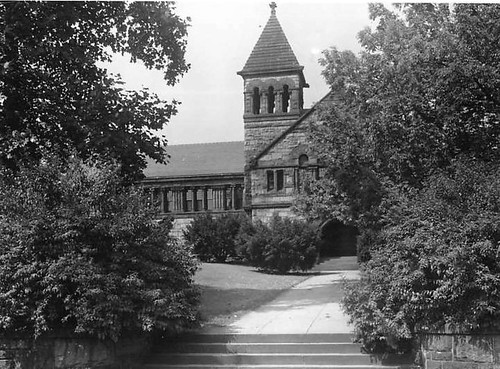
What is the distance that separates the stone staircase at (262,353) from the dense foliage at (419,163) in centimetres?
44

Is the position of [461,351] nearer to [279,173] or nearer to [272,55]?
[279,173]

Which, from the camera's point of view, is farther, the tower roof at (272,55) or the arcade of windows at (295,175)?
the tower roof at (272,55)

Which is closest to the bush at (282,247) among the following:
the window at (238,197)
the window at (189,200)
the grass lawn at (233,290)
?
the grass lawn at (233,290)

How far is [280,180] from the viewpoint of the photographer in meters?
33.1

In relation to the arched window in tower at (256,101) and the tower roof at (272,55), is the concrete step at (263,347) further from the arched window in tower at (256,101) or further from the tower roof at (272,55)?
the tower roof at (272,55)

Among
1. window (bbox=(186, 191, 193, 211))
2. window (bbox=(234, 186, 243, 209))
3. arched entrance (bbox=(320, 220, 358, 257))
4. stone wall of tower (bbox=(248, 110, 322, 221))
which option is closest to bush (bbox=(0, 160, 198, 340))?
stone wall of tower (bbox=(248, 110, 322, 221))

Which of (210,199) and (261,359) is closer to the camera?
(261,359)

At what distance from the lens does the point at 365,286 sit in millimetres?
8734

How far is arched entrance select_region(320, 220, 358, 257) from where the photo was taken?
3266 cm

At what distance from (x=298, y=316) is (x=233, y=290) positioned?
449cm

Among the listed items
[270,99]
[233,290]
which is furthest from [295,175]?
[233,290]

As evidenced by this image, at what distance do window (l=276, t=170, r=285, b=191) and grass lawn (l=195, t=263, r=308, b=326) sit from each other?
10.5 meters

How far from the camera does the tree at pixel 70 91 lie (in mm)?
11891

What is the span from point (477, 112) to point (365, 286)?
14.6 ft
